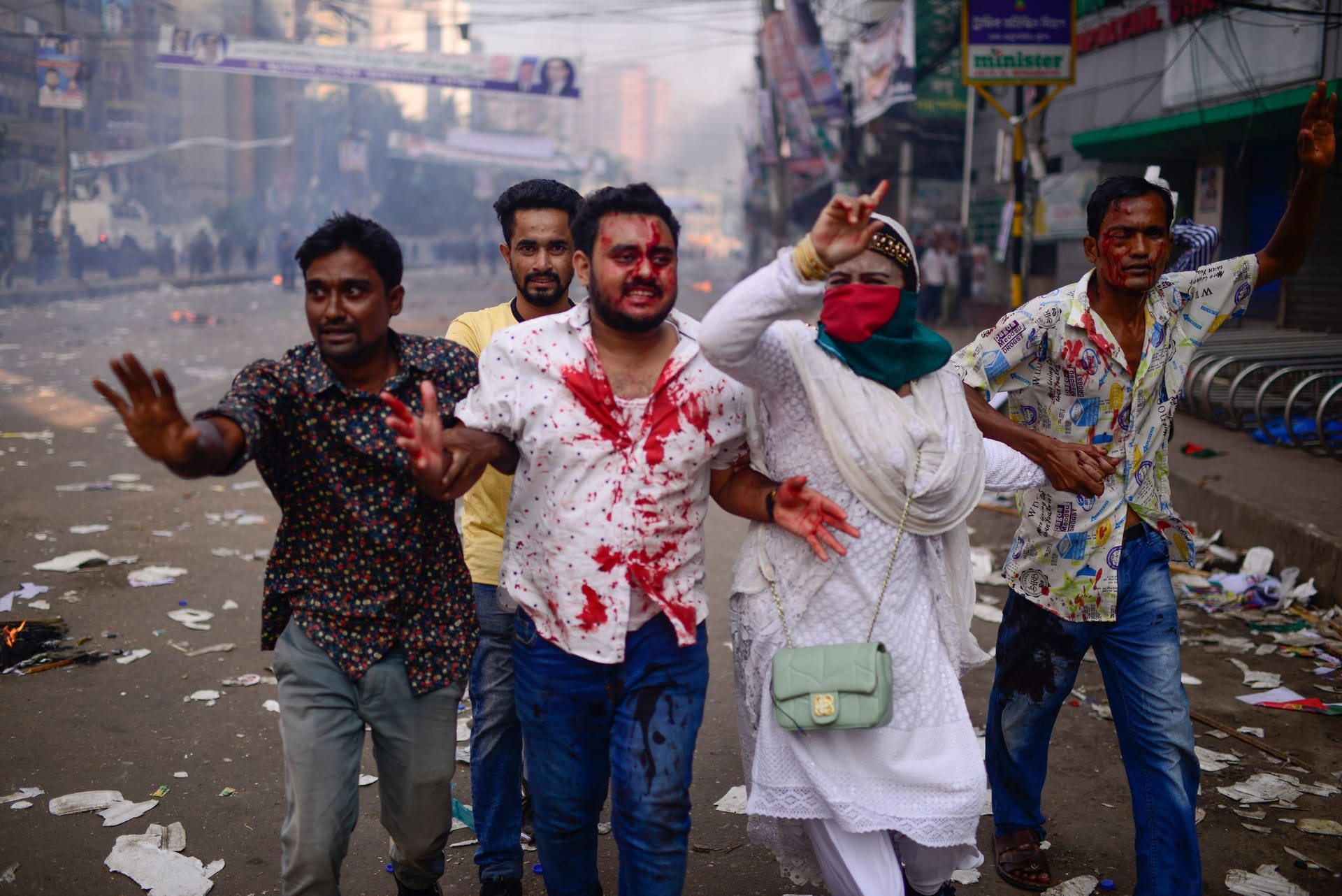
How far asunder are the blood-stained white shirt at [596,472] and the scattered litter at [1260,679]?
11.7 ft

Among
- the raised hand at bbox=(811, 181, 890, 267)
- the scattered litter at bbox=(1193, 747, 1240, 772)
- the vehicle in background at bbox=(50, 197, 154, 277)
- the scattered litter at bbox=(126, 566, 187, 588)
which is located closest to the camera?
the raised hand at bbox=(811, 181, 890, 267)

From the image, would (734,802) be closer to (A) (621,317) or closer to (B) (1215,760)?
(B) (1215,760)

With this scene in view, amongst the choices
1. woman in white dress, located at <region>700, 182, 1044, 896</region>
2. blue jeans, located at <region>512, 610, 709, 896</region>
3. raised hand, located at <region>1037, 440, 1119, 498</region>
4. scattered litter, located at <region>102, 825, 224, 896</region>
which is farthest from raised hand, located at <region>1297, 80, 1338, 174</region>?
scattered litter, located at <region>102, 825, 224, 896</region>

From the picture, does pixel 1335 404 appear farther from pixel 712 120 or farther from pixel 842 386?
pixel 712 120

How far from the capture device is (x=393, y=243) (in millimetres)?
2863

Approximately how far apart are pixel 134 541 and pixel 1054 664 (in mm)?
5818

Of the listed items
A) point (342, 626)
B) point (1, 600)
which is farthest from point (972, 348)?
point (1, 600)

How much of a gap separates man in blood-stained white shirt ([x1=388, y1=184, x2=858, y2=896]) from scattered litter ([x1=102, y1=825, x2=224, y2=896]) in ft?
4.07

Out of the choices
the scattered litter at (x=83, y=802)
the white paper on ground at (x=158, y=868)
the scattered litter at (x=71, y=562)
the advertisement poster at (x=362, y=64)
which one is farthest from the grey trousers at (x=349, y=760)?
the advertisement poster at (x=362, y=64)

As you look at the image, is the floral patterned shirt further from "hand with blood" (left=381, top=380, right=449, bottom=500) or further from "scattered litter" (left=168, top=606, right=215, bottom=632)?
"scattered litter" (left=168, top=606, right=215, bottom=632)

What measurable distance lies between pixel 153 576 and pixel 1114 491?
528 cm

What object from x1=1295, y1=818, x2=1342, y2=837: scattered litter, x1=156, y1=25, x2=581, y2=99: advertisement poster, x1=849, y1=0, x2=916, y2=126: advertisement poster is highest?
x1=156, y1=25, x2=581, y2=99: advertisement poster

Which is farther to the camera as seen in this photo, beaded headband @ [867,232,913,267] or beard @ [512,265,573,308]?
beard @ [512,265,573,308]

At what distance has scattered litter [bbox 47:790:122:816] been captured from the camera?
390 cm
